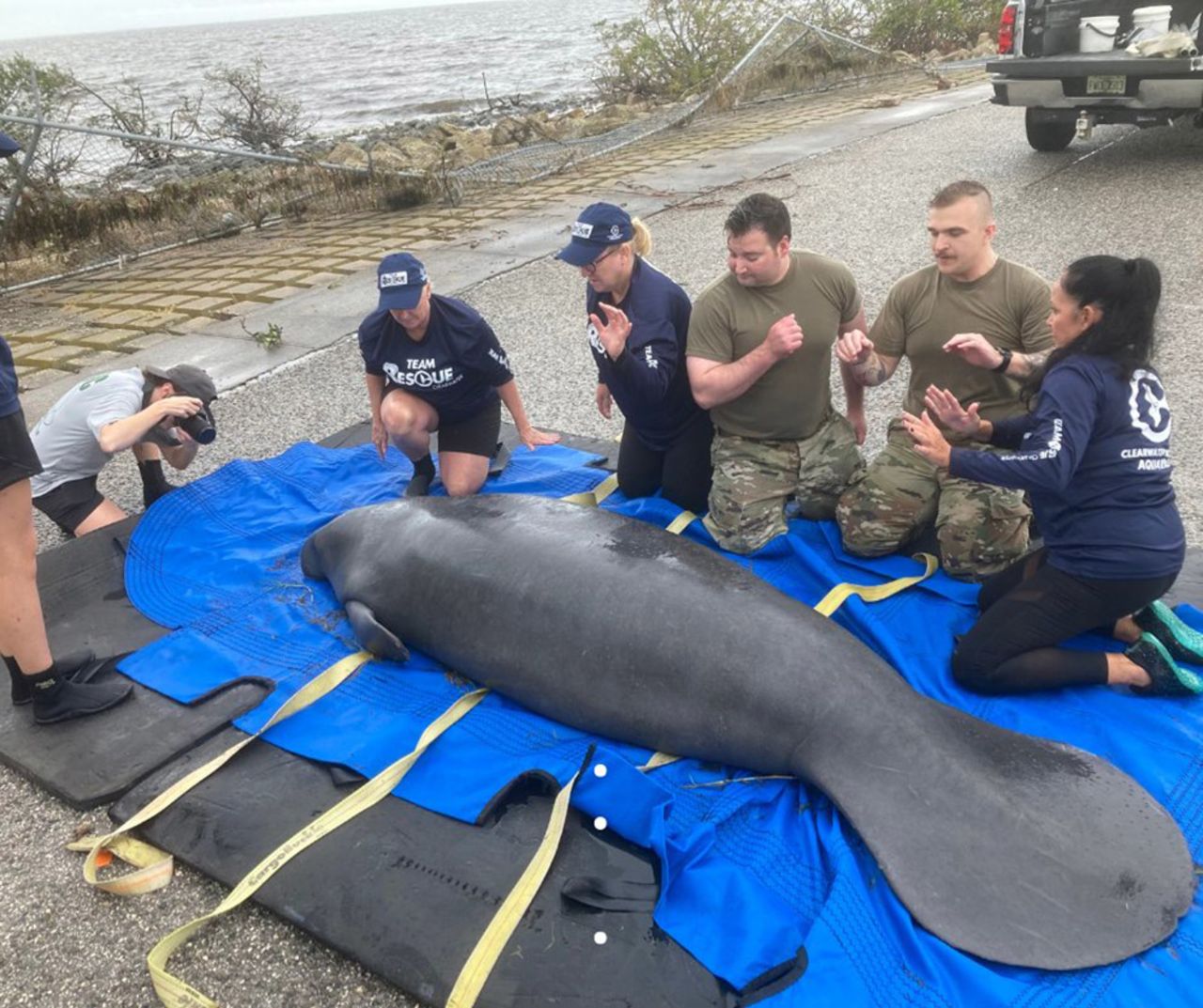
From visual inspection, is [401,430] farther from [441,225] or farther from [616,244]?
[441,225]

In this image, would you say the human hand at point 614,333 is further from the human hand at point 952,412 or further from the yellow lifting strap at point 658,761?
the yellow lifting strap at point 658,761

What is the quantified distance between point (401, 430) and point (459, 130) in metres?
17.1

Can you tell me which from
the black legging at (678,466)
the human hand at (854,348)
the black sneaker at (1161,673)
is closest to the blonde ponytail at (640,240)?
the black legging at (678,466)

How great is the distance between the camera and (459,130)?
66.5 ft

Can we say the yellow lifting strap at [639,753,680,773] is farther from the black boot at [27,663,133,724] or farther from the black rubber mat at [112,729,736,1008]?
the black boot at [27,663,133,724]

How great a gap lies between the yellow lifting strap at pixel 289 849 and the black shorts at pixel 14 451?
171 cm

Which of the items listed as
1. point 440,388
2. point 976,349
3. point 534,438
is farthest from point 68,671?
point 976,349

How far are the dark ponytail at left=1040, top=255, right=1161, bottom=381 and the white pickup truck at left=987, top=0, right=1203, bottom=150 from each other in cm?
796

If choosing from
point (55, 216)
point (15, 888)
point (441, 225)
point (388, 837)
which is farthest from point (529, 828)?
point (55, 216)

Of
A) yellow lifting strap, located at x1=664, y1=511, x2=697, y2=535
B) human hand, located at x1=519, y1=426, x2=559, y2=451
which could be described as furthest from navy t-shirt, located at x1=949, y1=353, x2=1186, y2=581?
human hand, located at x1=519, y1=426, x2=559, y2=451

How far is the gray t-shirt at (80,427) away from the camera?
487cm

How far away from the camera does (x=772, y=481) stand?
456cm

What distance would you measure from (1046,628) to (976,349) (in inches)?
46.6

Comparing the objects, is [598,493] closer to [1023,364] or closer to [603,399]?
[603,399]
